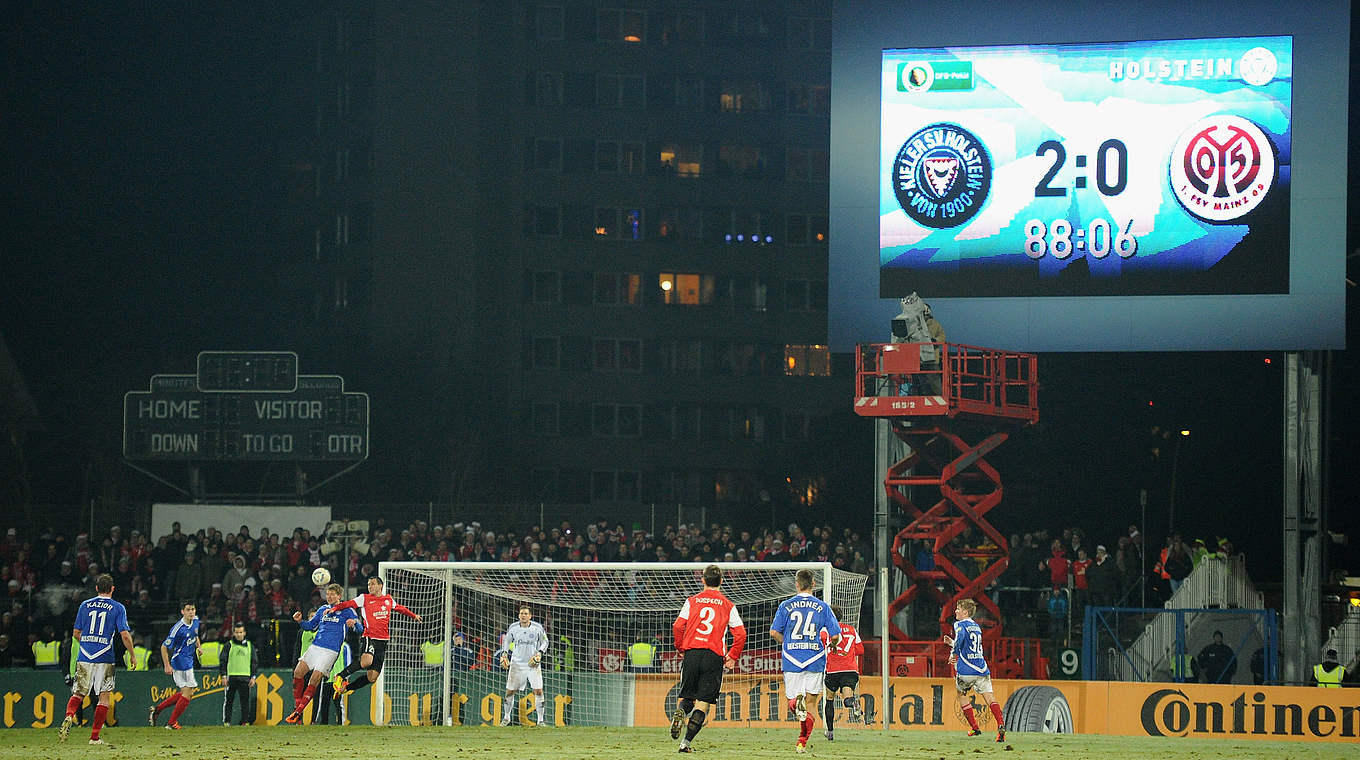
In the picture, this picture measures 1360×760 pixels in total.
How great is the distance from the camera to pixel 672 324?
7744cm

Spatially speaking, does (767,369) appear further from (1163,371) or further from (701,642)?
(701,642)

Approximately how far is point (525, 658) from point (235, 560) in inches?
383

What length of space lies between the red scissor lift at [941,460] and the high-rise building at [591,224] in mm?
44926

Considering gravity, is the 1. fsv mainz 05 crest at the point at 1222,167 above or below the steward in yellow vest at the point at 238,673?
above

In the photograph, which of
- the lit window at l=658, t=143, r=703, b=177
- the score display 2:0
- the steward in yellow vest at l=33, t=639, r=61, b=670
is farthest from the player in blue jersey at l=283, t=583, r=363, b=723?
the lit window at l=658, t=143, r=703, b=177

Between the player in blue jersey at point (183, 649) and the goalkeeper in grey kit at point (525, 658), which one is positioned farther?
the goalkeeper in grey kit at point (525, 658)

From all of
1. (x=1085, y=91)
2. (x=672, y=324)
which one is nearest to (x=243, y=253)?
(x=672, y=324)

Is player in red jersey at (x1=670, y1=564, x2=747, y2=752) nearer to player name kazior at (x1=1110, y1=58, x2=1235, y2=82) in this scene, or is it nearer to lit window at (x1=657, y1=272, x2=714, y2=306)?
player name kazior at (x1=1110, y1=58, x2=1235, y2=82)

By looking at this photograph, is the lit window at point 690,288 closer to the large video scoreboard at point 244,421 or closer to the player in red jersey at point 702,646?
the large video scoreboard at point 244,421

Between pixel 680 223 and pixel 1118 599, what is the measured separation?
160 ft


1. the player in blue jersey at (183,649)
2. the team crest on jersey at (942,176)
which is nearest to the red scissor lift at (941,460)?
the team crest on jersey at (942,176)

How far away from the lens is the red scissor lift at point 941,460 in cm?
2834

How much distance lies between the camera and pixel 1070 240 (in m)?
30.1

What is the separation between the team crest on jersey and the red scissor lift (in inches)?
105
